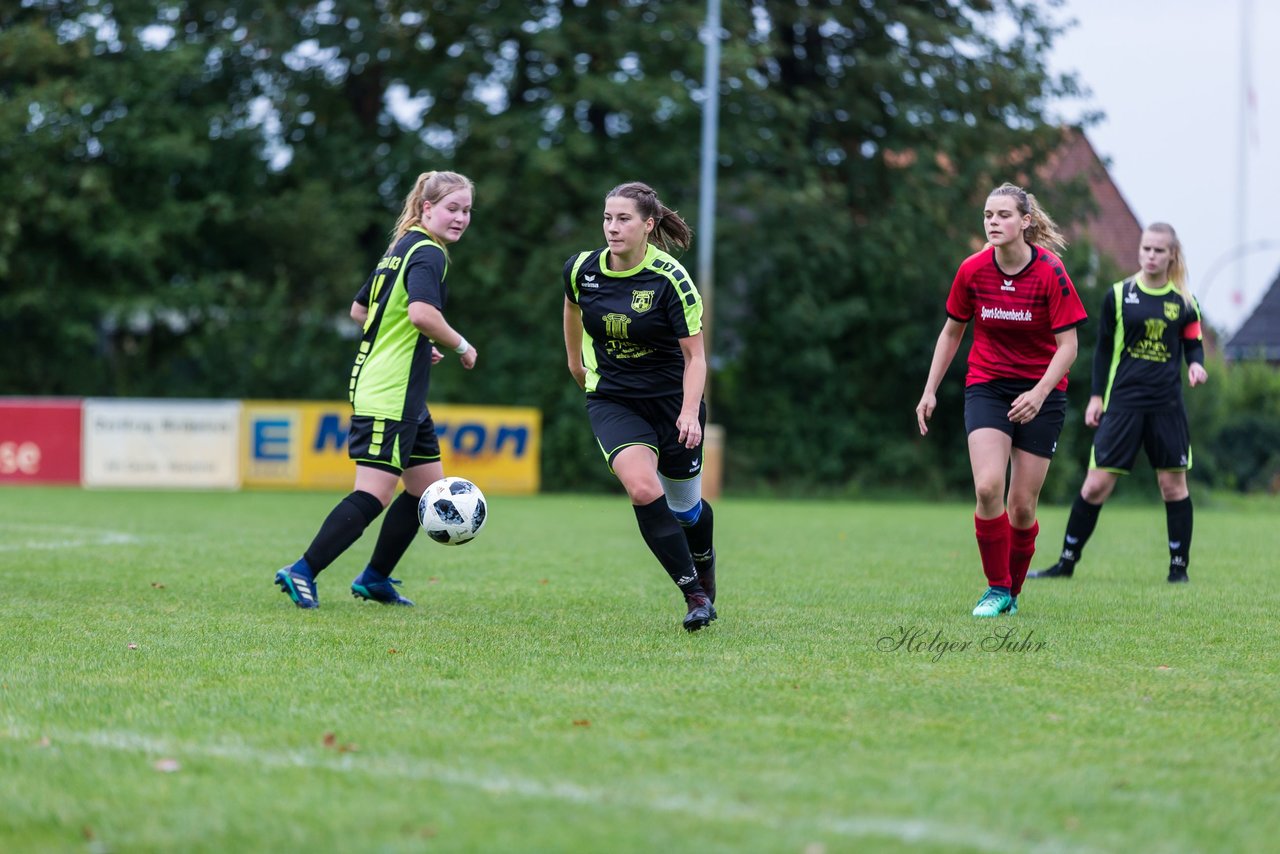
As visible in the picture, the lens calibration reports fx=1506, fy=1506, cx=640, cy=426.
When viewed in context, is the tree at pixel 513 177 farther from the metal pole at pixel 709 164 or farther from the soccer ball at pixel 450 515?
the soccer ball at pixel 450 515

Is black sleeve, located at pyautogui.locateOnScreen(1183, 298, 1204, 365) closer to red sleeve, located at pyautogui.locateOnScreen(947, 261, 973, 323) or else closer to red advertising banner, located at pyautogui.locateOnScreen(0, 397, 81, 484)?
red sleeve, located at pyautogui.locateOnScreen(947, 261, 973, 323)

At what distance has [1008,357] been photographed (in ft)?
23.5

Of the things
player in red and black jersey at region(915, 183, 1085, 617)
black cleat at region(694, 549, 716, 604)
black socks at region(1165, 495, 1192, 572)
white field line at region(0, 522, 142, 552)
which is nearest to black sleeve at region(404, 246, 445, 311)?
black cleat at region(694, 549, 716, 604)

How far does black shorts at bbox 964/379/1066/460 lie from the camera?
7125mm

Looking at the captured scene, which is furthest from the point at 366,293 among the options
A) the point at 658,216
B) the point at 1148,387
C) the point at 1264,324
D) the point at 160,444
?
the point at 1264,324

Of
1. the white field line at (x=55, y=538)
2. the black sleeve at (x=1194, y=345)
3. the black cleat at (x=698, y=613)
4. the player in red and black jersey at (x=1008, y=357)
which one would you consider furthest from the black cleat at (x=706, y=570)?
the white field line at (x=55, y=538)

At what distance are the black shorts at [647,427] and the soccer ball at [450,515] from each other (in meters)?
0.77

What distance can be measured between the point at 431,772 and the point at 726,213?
819 inches

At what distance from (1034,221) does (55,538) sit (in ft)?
25.1

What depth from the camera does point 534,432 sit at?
857 inches

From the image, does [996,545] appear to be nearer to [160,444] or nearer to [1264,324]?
[160,444]

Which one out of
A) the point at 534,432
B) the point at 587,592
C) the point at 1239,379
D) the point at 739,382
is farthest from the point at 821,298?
the point at 587,592

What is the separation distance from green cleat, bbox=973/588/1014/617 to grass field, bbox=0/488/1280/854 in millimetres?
160

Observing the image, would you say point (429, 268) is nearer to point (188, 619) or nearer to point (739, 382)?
point (188, 619)
